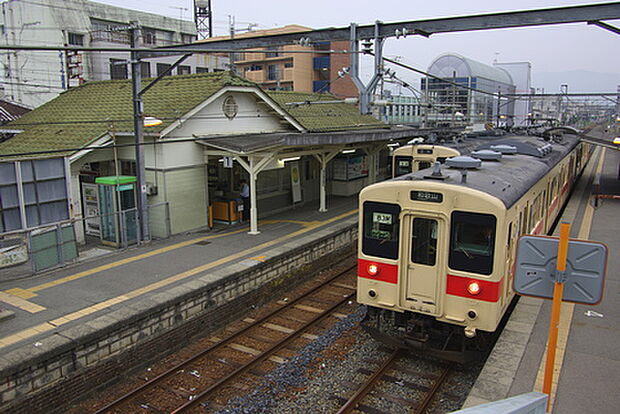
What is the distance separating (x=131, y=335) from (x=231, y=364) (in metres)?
1.66

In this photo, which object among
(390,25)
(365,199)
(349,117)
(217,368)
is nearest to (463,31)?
(390,25)

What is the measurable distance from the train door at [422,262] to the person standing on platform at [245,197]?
8861 millimetres

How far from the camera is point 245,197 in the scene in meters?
15.1

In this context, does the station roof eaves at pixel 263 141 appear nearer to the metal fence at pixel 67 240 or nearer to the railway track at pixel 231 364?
the metal fence at pixel 67 240

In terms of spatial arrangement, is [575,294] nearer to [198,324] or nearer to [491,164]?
[491,164]

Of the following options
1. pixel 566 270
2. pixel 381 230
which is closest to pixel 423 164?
pixel 381 230

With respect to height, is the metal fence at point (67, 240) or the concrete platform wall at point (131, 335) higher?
the metal fence at point (67, 240)

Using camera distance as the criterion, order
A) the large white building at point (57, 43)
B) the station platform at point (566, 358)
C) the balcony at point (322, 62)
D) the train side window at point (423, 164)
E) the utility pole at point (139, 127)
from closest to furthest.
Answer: the station platform at point (566, 358)
the utility pole at point (139, 127)
the train side window at point (423, 164)
the large white building at point (57, 43)
the balcony at point (322, 62)

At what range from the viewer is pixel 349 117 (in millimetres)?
22500

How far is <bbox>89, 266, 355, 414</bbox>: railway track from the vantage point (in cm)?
691

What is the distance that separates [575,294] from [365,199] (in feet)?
11.8

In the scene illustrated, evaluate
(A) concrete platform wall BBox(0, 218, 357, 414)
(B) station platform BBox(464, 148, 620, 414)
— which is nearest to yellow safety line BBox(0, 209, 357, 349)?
(A) concrete platform wall BBox(0, 218, 357, 414)

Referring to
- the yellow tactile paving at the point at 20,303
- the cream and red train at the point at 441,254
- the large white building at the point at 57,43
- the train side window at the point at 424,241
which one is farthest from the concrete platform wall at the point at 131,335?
the large white building at the point at 57,43

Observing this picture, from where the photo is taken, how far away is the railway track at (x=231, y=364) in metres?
6.91
